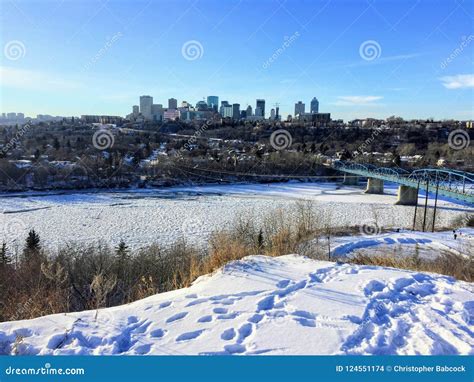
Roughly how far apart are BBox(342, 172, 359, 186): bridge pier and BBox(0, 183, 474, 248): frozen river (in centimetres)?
431

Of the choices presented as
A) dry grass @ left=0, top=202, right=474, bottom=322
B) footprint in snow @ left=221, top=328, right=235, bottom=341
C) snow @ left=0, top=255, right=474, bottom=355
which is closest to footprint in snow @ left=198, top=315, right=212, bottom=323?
snow @ left=0, top=255, right=474, bottom=355

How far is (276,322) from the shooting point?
4.12 metres

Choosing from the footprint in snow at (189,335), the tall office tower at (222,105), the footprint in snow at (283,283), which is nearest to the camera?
the footprint in snow at (189,335)

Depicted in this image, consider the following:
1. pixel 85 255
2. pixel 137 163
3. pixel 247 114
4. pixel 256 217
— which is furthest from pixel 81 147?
pixel 247 114

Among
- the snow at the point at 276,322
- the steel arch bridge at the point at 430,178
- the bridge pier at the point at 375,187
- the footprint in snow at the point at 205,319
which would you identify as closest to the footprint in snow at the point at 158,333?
the snow at the point at 276,322

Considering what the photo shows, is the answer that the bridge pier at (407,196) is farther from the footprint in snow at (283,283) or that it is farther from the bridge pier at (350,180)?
the footprint in snow at (283,283)

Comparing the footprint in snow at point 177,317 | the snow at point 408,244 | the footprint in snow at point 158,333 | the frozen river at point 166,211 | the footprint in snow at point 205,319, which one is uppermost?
the footprint in snow at point 205,319

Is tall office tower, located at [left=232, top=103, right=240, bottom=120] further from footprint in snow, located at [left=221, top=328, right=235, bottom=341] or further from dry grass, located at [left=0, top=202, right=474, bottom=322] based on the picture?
footprint in snow, located at [left=221, top=328, right=235, bottom=341]

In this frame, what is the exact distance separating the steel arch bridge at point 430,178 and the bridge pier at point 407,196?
619mm

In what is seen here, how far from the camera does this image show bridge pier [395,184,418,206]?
1239 inches

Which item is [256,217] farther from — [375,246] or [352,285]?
[352,285]

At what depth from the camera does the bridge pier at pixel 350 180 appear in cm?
4388

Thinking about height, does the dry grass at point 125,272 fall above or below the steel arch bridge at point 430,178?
below

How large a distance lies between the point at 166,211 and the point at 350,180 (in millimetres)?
24475
